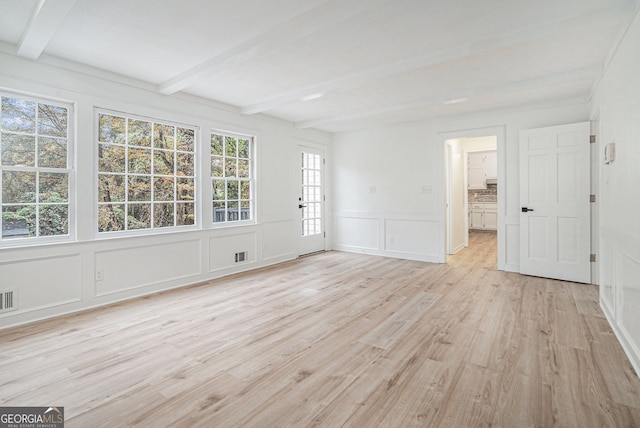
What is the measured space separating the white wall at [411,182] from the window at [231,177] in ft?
7.45

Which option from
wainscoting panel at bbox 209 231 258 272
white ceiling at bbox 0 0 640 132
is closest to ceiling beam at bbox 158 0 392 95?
white ceiling at bbox 0 0 640 132

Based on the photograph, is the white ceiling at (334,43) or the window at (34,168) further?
the window at (34,168)

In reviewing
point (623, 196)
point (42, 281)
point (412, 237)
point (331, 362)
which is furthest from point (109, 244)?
point (623, 196)

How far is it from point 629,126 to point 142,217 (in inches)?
188

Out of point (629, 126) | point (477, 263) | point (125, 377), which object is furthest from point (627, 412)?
point (477, 263)

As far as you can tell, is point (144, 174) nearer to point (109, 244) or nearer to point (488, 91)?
point (109, 244)

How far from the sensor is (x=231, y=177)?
5.03 meters

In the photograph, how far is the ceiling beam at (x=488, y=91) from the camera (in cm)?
352

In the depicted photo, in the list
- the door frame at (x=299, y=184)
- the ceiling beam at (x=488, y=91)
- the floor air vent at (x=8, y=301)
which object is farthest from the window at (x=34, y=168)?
the ceiling beam at (x=488, y=91)

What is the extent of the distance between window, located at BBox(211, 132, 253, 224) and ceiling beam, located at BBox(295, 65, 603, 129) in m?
1.66

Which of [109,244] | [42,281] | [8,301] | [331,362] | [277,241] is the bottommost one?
[331,362]

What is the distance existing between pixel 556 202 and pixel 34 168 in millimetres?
6193

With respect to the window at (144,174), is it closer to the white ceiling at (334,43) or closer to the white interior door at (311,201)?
the white ceiling at (334,43)

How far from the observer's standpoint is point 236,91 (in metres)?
4.25
